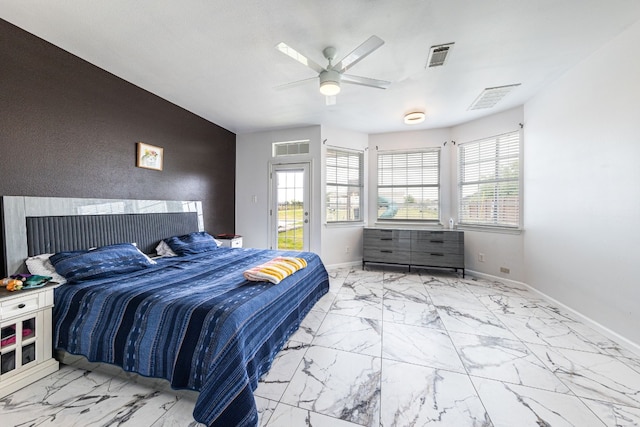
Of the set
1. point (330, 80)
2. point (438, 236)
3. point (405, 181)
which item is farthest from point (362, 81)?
point (438, 236)

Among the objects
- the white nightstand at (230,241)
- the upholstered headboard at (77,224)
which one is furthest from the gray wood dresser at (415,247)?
the upholstered headboard at (77,224)

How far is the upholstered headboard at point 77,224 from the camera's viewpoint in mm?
1968

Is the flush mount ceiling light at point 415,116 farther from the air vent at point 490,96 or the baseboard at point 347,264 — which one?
the baseboard at point 347,264

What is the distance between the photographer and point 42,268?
1992 millimetres

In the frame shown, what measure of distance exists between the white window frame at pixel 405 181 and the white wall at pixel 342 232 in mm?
360

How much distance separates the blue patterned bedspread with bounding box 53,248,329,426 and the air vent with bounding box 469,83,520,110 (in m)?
3.46

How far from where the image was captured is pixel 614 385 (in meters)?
1.64

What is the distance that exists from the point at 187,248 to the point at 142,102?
1.95 meters

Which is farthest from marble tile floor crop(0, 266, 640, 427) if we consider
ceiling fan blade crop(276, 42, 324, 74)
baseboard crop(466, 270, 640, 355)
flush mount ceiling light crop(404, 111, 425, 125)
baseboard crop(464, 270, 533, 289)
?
flush mount ceiling light crop(404, 111, 425, 125)

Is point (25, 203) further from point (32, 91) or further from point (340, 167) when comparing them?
point (340, 167)

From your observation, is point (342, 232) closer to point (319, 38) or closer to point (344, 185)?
point (344, 185)

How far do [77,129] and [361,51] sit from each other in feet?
9.37

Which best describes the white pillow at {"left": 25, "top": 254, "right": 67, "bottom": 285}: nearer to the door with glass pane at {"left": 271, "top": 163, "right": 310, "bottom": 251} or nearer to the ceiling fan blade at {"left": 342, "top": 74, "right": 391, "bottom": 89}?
the ceiling fan blade at {"left": 342, "top": 74, "right": 391, "bottom": 89}

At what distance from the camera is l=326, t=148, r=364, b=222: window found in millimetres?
4727
